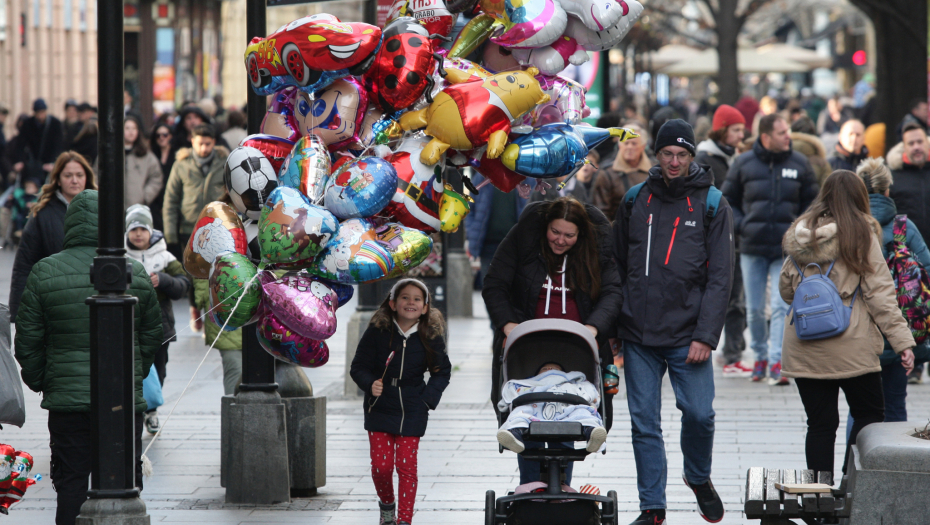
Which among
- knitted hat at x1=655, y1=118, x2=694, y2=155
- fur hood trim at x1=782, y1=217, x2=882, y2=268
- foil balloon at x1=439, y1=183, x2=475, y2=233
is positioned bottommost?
fur hood trim at x1=782, y1=217, x2=882, y2=268

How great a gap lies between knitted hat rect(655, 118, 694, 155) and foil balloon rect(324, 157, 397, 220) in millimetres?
1688


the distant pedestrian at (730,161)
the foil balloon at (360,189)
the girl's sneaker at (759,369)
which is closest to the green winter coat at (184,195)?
the distant pedestrian at (730,161)

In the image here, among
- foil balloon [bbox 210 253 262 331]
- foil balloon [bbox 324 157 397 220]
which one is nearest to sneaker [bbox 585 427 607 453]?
foil balloon [bbox 324 157 397 220]

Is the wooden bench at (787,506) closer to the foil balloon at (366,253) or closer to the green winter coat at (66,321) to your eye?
the foil balloon at (366,253)

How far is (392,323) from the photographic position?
6.44 m

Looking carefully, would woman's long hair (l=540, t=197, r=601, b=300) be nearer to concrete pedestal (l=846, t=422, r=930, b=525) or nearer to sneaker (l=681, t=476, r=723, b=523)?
sneaker (l=681, t=476, r=723, b=523)

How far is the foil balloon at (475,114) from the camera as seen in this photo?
5.52 meters

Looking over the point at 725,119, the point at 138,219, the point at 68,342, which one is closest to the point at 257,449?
the point at 68,342

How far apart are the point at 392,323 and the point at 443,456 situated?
6.30 ft

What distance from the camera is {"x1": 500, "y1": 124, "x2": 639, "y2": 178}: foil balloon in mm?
5645

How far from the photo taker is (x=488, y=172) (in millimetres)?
5848

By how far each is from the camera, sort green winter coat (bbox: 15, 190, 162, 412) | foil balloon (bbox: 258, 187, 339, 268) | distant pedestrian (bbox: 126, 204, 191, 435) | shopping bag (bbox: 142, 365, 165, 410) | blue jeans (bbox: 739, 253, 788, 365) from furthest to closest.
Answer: blue jeans (bbox: 739, 253, 788, 365) < distant pedestrian (bbox: 126, 204, 191, 435) < shopping bag (bbox: 142, 365, 165, 410) < green winter coat (bbox: 15, 190, 162, 412) < foil balloon (bbox: 258, 187, 339, 268)

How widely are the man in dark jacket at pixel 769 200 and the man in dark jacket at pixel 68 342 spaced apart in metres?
5.66

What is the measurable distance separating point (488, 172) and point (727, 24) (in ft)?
78.2
